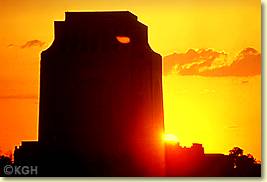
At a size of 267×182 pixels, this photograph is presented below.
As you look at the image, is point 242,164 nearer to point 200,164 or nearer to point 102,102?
point 200,164

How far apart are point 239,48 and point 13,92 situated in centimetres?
123

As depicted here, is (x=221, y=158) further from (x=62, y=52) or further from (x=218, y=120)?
(x=62, y=52)

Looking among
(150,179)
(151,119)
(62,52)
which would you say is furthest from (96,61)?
(150,179)

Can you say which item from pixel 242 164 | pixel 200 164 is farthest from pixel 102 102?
pixel 242 164

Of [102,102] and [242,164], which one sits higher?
[102,102]

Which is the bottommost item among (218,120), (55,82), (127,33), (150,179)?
(150,179)

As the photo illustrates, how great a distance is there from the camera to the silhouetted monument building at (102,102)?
10.8 ft

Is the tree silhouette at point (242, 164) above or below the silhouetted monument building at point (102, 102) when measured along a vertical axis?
below

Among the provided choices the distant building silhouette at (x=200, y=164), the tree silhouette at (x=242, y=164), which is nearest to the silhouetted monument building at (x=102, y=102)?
the distant building silhouette at (x=200, y=164)

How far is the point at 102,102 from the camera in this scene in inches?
129

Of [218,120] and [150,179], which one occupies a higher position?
A: [218,120]

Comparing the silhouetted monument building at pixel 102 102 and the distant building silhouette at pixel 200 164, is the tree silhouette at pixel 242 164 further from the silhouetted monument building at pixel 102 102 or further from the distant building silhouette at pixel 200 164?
the silhouetted monument building at pixel 102 102

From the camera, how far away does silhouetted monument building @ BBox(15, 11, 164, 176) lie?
3283mm

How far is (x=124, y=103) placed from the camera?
3297 mm
